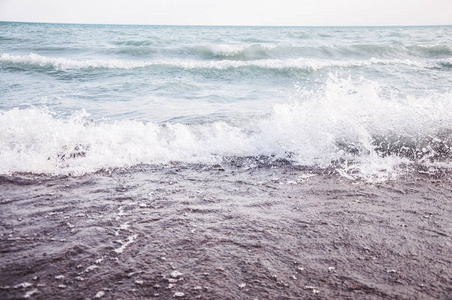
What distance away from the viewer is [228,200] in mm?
3029

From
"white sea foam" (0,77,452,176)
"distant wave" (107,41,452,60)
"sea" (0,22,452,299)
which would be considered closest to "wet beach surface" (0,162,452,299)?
"sea" (0,22,452,299)

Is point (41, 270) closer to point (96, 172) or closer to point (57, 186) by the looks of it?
point (57, 186)

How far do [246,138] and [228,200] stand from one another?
1.83 metres

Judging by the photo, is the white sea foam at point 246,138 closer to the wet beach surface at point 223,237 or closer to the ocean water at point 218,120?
the ocean water at point 218,120

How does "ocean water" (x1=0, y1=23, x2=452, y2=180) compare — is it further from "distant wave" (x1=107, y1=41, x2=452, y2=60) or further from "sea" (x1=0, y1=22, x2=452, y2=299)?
"distant wave" (x1=107, y1=41, x2=452, y2=60)

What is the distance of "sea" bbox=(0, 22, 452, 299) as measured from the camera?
1942mm

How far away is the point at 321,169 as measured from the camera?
3.81m

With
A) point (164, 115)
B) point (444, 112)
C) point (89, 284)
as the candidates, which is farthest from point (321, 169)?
point (164, 115)

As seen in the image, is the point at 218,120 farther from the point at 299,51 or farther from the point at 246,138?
the point at 299,51

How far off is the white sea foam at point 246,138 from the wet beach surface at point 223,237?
0.44m

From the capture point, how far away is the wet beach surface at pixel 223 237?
1.88 m

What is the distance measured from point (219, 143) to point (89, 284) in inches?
113

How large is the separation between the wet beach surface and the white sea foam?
1.46ft

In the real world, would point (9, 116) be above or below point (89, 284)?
above
